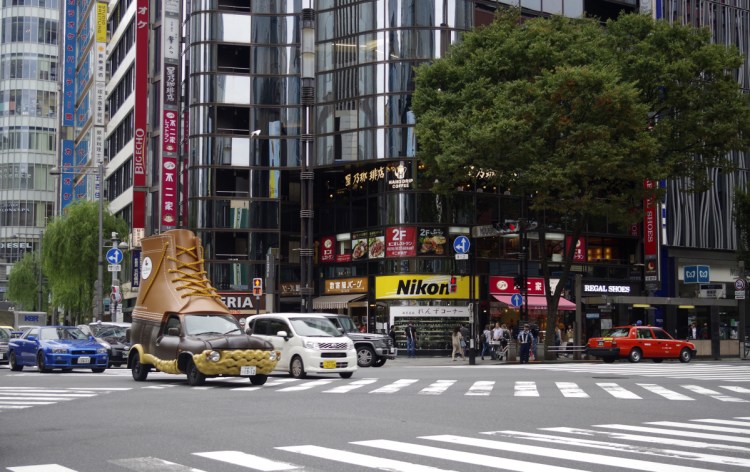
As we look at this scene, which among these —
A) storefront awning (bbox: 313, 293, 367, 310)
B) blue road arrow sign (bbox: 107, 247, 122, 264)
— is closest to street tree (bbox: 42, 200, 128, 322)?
blue road arrow sign (bbox: 107, 247, 122, 264)

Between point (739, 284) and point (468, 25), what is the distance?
1930 cm

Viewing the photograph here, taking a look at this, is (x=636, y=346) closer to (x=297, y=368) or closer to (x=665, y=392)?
(x=297, y=368)

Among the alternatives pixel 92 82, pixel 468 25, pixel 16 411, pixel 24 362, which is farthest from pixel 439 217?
pixel 92 82

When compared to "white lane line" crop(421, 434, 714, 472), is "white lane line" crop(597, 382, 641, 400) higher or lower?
lower

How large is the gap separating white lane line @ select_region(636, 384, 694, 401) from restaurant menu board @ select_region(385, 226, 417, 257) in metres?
29.2

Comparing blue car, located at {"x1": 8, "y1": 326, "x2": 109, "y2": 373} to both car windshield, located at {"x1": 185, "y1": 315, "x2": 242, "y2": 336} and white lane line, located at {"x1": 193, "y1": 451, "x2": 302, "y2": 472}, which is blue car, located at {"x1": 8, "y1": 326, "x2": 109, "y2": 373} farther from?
white lane line, located at {"x1": 193, "y1": 451, "x2": 302, "y2": 472}

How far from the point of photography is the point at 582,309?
191ft

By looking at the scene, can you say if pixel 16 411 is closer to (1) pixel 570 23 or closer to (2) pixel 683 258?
(1) pixel 570 23

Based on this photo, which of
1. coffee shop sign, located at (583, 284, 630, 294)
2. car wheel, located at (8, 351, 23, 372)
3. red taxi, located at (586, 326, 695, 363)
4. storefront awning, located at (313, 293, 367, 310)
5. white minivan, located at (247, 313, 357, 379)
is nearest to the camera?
white minivan, located at (247, 313, 357, 379)

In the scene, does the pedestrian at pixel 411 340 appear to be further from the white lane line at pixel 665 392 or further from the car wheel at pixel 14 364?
the white lane line at pixel 665 392

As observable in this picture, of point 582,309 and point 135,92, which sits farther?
point 135,92

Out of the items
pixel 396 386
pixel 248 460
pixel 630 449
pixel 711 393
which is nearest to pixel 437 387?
pixel 396 386

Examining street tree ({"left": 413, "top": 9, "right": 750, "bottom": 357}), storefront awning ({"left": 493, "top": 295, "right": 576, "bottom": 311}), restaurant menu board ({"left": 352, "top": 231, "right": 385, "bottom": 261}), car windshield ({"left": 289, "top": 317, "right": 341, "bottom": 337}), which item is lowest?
→ car windshield ({"left": 289, "top": 317, "right": 341, "bottom": 337})

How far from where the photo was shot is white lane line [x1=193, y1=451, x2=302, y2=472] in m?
9.89
